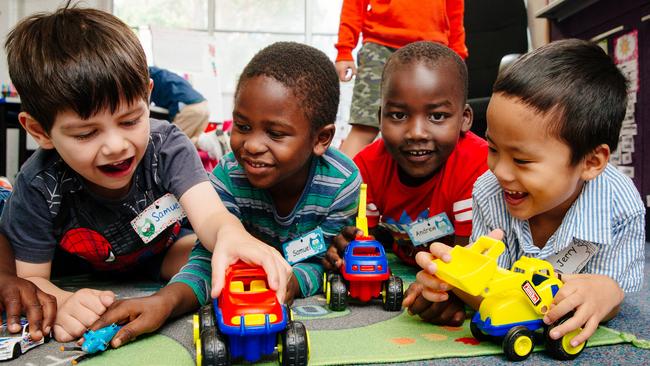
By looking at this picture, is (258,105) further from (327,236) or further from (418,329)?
(418,329)

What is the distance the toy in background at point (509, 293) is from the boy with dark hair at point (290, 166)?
1.42 feet

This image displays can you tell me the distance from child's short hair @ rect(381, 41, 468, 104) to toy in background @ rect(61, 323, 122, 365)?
1.08m

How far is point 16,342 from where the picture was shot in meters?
0.91

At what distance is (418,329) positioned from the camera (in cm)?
105

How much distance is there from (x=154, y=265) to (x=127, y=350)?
0.64 metres

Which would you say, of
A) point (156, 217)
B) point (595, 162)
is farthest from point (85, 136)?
point (595, 162)

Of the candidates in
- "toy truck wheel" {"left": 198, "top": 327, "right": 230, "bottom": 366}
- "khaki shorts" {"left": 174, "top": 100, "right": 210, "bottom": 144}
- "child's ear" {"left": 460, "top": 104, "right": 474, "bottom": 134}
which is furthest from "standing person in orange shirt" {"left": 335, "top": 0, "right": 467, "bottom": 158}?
"khaki shorts" {"left": 174, "top": 100, "right": 210, "bottom": 144}

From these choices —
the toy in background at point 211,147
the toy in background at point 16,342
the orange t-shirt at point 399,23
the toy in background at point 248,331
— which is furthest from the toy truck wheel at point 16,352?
the toy in background at point 211,147

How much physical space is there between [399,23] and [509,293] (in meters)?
1.47

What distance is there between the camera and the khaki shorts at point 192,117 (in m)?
4.13

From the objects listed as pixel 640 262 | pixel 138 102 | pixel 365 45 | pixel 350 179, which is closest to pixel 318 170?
pixel 350 179

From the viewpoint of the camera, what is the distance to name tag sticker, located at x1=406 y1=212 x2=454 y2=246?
5.05 ft

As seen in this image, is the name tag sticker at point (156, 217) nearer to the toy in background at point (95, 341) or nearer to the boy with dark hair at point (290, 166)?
the boy with dark hair at point (290, 166)

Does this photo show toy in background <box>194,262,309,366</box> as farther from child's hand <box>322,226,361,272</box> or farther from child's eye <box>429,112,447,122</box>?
child's eye <box>429,112,447,122</box>
